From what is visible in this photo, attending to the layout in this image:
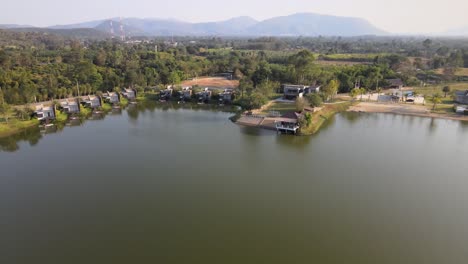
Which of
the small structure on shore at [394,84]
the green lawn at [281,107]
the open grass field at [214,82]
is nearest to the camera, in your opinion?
the green lawn at [281,107]

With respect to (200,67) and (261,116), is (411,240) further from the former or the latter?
(200,67)

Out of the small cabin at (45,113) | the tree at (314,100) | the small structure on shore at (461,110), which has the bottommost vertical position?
the small structure on shore at (461,110)

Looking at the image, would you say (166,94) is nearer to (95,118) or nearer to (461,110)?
(95,118)

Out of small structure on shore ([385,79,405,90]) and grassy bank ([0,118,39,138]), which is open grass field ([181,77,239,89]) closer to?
small structure on shore ([385,79,405,90])

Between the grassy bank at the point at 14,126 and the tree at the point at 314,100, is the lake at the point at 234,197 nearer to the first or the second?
the grassy bank at the point at 14,126

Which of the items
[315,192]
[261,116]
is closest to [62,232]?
[315,192]

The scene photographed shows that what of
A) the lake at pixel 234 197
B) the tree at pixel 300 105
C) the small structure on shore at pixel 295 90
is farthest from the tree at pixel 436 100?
the tree at pixel 300 105

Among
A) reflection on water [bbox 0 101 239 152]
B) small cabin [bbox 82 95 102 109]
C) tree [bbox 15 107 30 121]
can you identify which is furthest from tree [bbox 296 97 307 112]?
tree [bbox 15 107 30 121]
